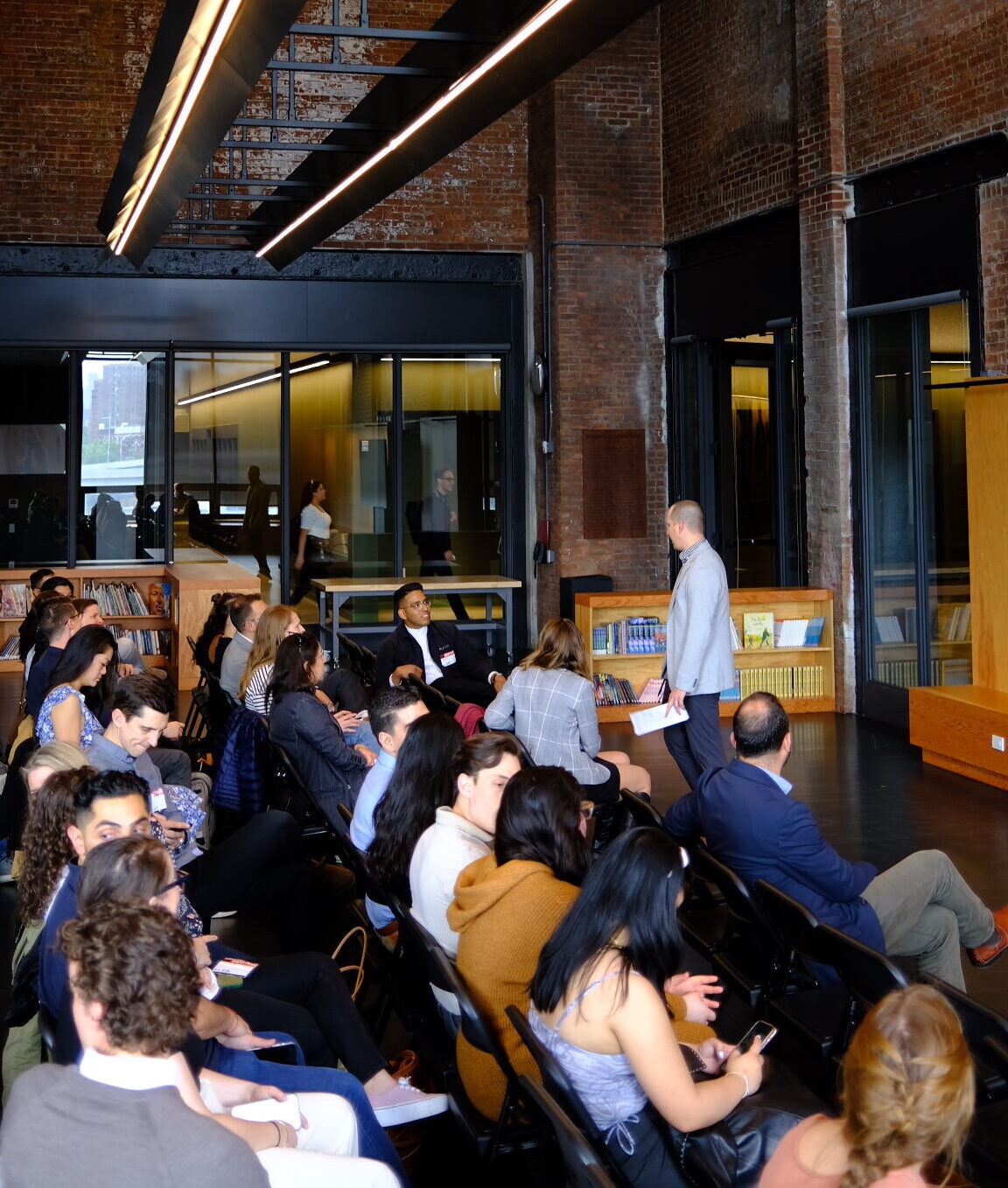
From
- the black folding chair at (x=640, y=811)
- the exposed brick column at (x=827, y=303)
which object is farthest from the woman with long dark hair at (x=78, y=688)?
the exposed brick column at (x=827, y=303)

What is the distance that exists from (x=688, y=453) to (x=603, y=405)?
40.5 inches

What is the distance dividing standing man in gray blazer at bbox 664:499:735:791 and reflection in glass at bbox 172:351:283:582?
858 cm

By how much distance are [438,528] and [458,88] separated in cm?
953

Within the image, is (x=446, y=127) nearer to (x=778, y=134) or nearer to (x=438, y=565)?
(x=778, y=134)

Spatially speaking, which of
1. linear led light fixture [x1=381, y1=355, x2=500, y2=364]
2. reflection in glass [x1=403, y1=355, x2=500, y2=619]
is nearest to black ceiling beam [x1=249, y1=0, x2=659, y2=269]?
linear led light fixture [x1=381, y1=355, x2=500, y2=364]

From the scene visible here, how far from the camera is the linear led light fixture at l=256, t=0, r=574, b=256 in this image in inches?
175

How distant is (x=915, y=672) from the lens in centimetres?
990

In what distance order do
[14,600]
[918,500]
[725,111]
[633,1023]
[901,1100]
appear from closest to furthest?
[901,1100], [633,1023], [918,500], [725,111], [14,600]

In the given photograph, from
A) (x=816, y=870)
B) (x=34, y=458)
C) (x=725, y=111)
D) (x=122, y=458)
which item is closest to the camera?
(x=816, y=870)

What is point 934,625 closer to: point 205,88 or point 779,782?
point 779,782

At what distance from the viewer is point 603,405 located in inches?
540

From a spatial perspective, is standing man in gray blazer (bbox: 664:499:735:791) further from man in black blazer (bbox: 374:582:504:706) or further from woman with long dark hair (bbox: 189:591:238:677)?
woman with long dark hair (bbox: 189:591:238:677)

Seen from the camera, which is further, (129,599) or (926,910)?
(129,599)

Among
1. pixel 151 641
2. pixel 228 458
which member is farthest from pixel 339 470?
pixel 151 641
